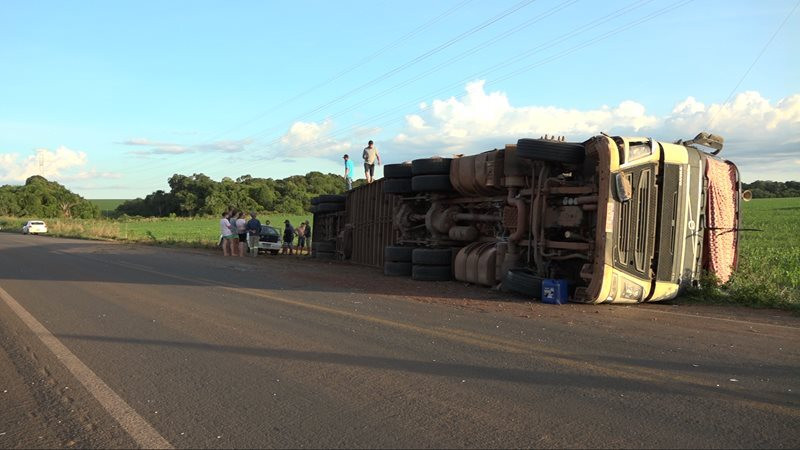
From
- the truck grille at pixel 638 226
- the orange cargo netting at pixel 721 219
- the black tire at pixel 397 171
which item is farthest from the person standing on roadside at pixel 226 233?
the orange cargo netting at pixel 721 219

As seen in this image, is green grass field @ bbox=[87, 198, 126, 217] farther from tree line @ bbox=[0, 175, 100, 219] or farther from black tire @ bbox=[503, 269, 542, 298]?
black tire @ bbox=[503, 269, 542, 298]

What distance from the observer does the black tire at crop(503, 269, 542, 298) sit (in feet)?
33.5

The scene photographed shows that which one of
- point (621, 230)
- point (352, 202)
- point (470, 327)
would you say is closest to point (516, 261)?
point (621, 230)

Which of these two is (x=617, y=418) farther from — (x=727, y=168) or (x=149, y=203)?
(x=149, y=203)

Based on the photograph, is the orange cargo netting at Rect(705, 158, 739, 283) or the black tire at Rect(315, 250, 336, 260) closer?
the orange cargo netting at Rect(705, 158, 739, 283)

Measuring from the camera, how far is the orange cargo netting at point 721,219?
10.8m

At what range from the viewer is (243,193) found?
287ft

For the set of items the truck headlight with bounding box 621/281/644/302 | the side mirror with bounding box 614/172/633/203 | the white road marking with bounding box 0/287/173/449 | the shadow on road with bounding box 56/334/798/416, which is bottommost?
the white road marking with bounding box 0/287/173/449

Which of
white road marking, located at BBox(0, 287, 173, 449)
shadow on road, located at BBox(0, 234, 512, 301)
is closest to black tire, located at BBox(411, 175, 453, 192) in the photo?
shadow on road, located at BBox(0, 234, 512, 301)

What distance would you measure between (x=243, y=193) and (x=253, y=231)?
6678cm

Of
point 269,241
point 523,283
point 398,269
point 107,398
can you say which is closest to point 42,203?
point 269,241

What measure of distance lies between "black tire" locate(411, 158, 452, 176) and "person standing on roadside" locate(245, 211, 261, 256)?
9.73 m

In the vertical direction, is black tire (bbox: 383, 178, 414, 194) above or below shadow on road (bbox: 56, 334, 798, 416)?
above

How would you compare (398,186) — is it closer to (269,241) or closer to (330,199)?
(330,199)
